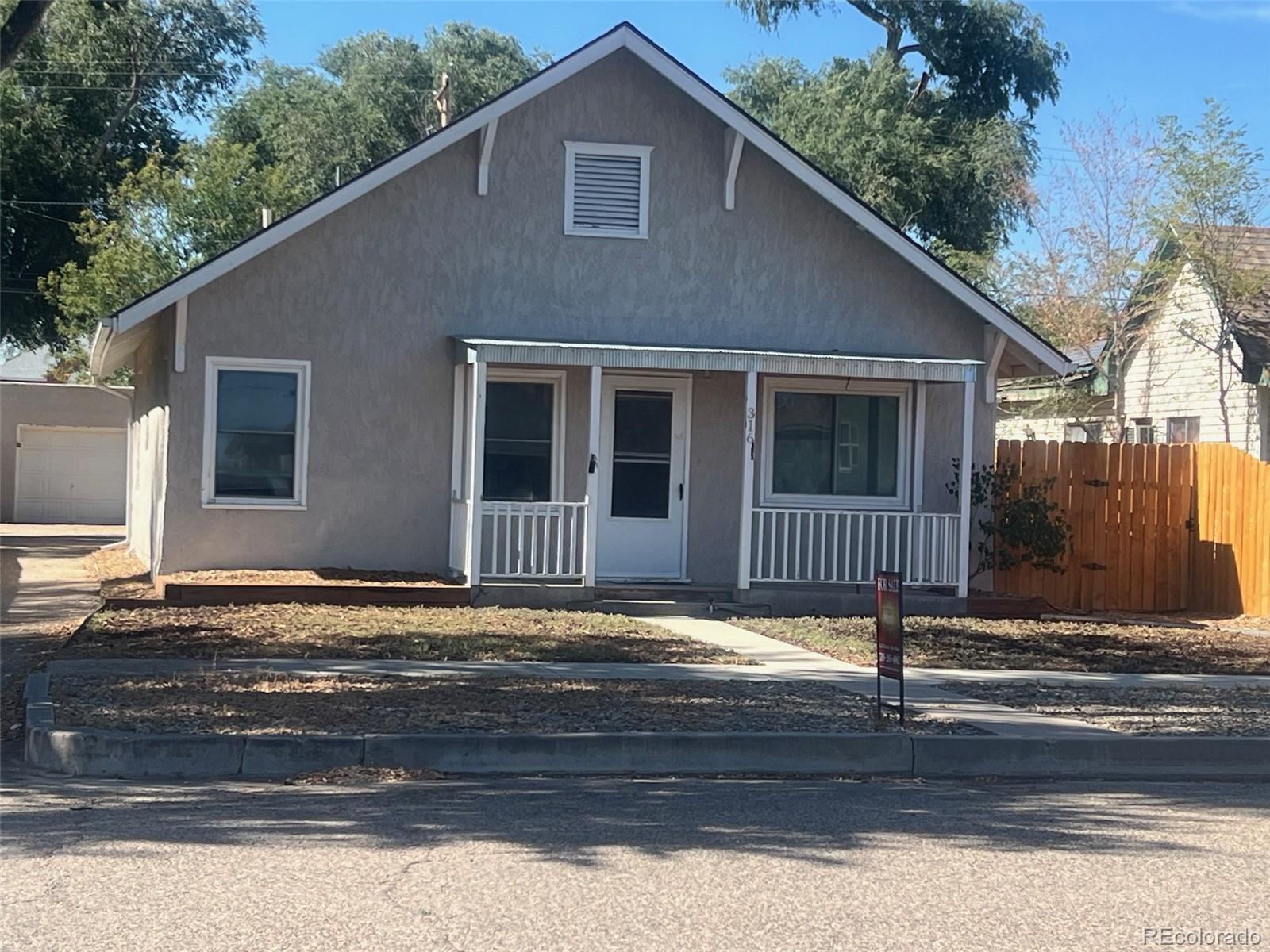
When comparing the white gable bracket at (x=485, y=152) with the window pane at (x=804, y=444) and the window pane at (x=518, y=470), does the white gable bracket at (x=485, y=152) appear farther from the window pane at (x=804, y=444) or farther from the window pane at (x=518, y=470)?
Answer: the window pane at (x=804, y=444)

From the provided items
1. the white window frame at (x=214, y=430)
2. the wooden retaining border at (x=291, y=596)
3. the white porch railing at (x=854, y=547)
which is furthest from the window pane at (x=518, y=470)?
the white porch railing at (x=854, y=547)

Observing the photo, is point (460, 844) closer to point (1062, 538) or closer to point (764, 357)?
point (764, 357)

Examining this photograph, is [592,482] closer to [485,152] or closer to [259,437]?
[259,437]

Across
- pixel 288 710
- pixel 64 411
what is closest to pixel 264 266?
pixel 288 710

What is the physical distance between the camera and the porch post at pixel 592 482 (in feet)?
50.9

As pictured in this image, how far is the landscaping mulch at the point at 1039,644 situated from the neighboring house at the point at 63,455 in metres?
22.8

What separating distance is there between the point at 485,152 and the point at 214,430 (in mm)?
4167

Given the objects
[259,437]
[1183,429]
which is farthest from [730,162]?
[1183,429]

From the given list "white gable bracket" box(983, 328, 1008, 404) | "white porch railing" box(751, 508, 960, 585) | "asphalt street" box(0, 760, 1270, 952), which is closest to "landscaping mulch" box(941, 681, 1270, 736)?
"asphalt street" box(0, 760, 1270, 952)

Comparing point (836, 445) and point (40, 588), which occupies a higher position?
point (836, 445)

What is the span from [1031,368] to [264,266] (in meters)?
8.85

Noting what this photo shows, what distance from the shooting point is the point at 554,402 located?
16703 millimetres

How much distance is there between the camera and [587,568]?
15797 millimetres

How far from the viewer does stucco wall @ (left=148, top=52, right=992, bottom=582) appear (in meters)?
16.0
